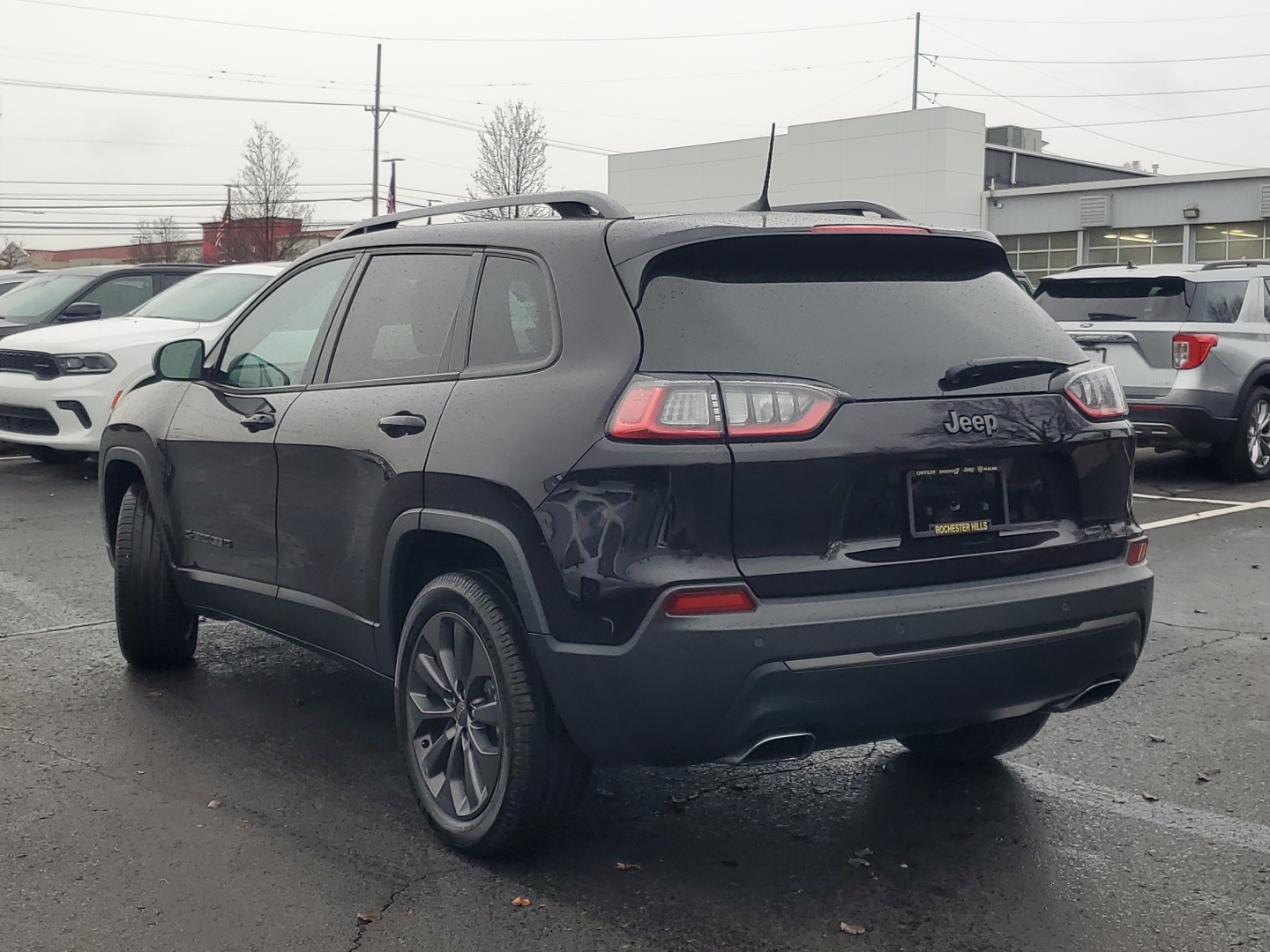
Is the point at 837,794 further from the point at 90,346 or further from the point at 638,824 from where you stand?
the point at 90,346

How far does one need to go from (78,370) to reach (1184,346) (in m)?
8.68

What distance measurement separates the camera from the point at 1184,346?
11359 millimetres

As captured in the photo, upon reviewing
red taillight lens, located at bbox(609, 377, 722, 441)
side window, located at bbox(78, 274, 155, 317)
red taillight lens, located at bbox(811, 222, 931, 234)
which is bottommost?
red taillight lens, located at bbox(609, 377, 722, 441)

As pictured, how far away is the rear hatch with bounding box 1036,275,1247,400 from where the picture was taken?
11391 millimetres

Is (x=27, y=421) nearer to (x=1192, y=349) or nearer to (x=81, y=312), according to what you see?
(x=81, y=312)

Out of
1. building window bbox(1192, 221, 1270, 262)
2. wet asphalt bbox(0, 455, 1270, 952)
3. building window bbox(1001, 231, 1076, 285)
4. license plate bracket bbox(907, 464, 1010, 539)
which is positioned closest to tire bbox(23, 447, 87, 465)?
wet asphalt bbox(0, 455, 1270, 952)

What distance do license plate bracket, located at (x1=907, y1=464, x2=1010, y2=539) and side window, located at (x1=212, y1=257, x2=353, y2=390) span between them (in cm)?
219

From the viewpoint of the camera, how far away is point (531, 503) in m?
3.54

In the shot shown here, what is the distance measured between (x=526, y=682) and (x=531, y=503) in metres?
0.46

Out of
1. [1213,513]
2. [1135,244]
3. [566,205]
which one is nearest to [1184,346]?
[1213,513]

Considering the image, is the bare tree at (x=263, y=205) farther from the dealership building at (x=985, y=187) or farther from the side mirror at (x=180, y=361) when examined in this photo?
the side mirror at (x=180, y=361)

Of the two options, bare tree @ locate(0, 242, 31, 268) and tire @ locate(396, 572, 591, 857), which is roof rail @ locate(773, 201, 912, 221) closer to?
tire @ locate(396, 572, 591, 857)

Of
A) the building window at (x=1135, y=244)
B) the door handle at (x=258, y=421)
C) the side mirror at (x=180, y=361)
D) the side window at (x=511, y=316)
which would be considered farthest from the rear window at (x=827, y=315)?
the building window at (x=1135, y=244)

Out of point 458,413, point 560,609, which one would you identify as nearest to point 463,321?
point 458,413
